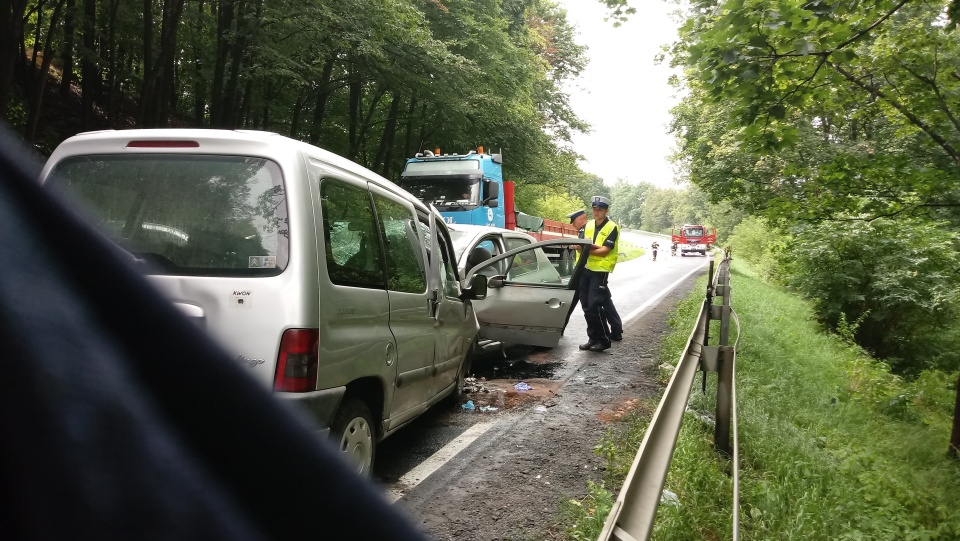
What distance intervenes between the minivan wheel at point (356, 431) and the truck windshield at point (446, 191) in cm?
1186

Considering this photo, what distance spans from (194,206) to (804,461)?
14.6 feet

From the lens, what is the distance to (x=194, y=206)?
121 inches

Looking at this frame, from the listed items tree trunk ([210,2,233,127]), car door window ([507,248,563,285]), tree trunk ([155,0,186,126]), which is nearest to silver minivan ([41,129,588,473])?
car door window ([507,248,563,285])

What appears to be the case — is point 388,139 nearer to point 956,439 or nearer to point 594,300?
point 594,300

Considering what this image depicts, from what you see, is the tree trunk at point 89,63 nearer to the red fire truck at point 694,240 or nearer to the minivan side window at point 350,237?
the minivan side window at point 350,237

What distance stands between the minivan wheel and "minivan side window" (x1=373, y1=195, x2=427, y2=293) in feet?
2.54

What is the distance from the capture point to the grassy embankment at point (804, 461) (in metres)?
3.86

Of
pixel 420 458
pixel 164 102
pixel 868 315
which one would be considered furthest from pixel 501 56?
pixel 420 458

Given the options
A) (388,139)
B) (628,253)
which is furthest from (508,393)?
(628,253)

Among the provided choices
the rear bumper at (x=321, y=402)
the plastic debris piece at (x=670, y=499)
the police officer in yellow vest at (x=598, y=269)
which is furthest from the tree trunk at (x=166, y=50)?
the plastic debris piece at (x=670, y=499)

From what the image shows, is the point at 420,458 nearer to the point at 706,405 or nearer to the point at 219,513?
the point at 706,405

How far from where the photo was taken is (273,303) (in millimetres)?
3080

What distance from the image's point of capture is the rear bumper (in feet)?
10.2

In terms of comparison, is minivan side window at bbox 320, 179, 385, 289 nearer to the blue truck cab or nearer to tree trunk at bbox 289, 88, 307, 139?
the blue truck cab
